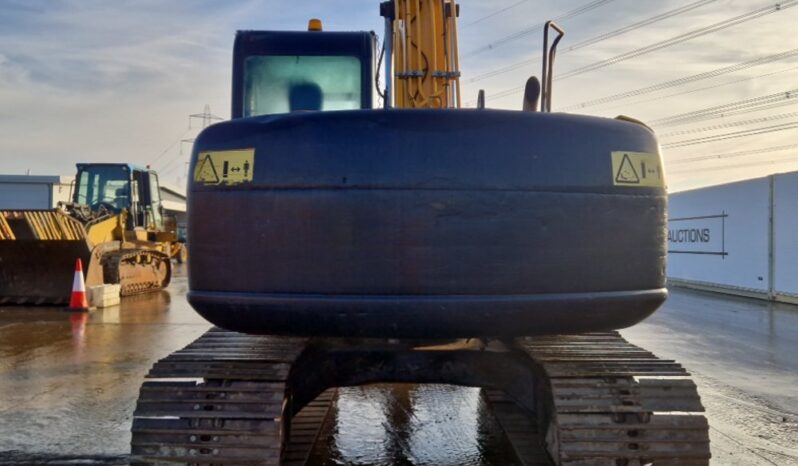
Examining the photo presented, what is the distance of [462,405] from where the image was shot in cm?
558

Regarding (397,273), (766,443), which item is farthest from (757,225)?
(397,273)

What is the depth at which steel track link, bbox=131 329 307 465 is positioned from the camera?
2938 millimetres

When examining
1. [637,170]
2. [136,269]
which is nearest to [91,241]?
[136,269]

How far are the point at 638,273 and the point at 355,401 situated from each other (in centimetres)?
357

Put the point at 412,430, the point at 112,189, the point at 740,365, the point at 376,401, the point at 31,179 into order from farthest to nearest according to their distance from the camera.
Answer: the point at 31,179 → the point at 112,189 → the point at 740,365 → the point at 376,401 → the point at 412,430

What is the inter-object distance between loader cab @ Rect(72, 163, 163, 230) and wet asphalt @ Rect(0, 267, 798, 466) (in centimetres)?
629

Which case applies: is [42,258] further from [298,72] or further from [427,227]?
[427,227]

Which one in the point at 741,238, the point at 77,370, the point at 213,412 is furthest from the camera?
the point at 741,238

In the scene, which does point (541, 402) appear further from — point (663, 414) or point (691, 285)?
point (691, 285)

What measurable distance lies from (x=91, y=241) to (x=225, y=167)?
11923 mm

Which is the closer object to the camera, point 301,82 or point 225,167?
point 225,167

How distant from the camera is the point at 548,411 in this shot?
3389mm

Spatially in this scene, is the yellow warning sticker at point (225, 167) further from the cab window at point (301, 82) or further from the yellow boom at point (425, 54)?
the yellow boom at point (425, 54)

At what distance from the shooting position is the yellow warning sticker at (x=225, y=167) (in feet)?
8.43
